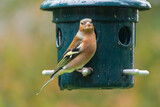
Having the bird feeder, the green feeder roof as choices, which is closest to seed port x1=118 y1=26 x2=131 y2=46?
the bird feeder

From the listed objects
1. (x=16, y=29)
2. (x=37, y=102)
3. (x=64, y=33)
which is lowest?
(x=37, y=102)

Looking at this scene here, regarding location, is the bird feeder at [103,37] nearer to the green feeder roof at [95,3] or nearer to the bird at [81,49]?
the green feeder roof at [95,3]

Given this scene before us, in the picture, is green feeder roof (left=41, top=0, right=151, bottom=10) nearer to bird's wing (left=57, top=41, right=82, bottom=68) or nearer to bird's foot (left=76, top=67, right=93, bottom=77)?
bird's wing (left=57, top=41, right=82, bottom=68)

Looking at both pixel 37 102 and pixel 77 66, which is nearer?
pixel 77 66

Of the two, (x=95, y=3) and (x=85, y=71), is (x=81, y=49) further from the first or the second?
(x=95, y=3)

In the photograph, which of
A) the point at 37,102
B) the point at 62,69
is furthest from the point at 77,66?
the point at 37,102

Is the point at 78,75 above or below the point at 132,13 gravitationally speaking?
below

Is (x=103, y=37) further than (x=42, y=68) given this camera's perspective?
No

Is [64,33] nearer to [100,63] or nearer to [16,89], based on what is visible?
[100,63]

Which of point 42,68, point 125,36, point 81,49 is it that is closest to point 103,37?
point 81,49
